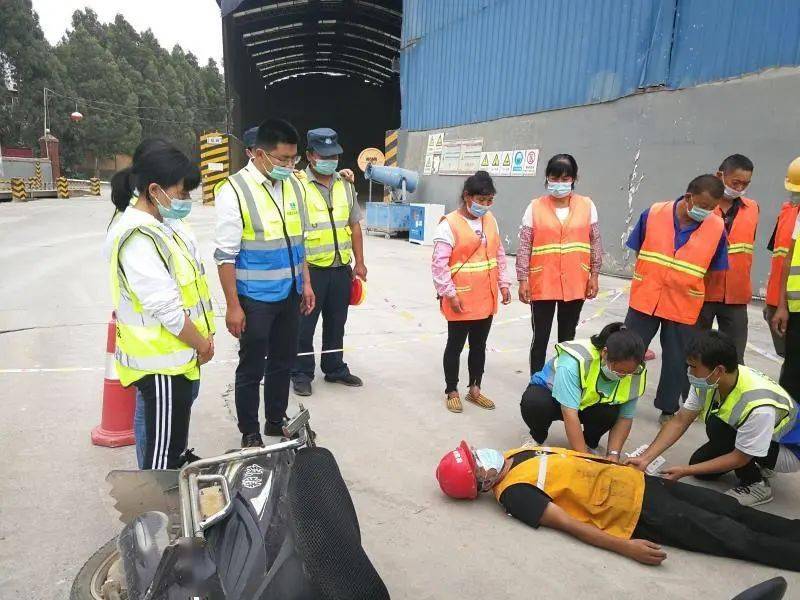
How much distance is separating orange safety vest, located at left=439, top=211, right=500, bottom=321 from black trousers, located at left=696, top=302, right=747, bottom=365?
1.41m

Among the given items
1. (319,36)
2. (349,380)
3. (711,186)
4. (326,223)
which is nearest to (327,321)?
(349,380)

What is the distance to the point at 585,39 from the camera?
9070mm

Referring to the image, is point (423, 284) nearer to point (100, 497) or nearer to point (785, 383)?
point (785, 383)

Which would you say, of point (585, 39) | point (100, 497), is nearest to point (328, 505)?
point (100, 497)

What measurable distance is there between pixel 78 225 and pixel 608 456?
14.9 metres

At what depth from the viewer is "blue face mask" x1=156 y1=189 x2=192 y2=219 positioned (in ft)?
7.35

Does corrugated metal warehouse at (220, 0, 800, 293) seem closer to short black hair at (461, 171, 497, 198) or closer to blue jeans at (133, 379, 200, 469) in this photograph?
short black hair at (461, 171, 497, 198)

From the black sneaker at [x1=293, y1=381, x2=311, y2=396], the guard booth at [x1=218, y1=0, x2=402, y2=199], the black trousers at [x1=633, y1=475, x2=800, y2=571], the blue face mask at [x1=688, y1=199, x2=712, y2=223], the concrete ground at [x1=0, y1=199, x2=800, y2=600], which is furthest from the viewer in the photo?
the guard booth at [x1=218, y1=0, x2=402, y2=199]

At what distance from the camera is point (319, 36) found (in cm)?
2461

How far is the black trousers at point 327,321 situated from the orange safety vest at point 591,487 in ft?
6.29

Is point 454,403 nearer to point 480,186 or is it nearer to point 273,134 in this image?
point 480,186

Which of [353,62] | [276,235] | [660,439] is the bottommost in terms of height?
[660,439]

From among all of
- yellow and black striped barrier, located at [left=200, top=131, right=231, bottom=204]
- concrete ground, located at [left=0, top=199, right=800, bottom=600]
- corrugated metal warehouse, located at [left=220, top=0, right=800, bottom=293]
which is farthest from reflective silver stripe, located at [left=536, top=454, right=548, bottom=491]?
yellow and black striped barrier, located at [left=200, top=131, right=231, bottom=204]

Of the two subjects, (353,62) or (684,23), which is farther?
(353,62)
